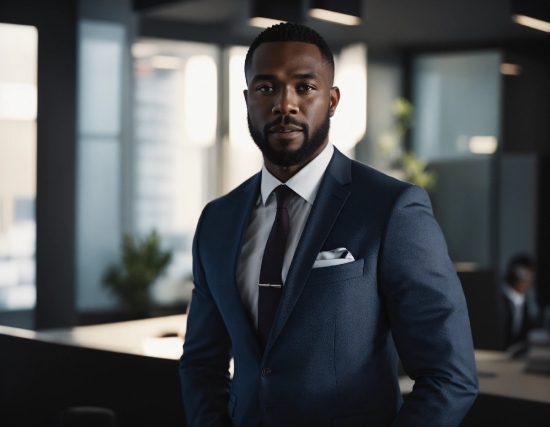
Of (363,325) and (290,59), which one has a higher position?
(290,59)

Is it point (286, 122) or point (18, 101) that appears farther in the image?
point (18, 101)

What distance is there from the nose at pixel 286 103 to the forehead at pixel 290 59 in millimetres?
45

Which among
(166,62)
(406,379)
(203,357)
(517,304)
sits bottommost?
(517,304)

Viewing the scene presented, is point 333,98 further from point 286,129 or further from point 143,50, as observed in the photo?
point 143,50

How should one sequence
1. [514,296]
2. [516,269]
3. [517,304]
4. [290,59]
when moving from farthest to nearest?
[516,269], [514,296], [517,304], [290,59]

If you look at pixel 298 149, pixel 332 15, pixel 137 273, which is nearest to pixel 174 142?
pixel 137 273

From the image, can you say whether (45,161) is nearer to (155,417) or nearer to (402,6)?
(402,6)

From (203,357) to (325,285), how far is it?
463 millimetres

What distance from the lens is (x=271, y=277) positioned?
1.59 meters

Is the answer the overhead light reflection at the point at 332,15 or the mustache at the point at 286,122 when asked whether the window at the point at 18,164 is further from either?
the mustache at the point at 286,122

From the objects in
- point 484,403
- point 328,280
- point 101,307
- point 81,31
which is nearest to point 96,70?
point 81,31

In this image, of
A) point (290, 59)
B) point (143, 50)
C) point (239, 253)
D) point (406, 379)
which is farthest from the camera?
point (143, 50)

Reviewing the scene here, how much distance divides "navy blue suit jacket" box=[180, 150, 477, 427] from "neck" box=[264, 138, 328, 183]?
42 mm

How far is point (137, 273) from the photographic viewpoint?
7645mm
